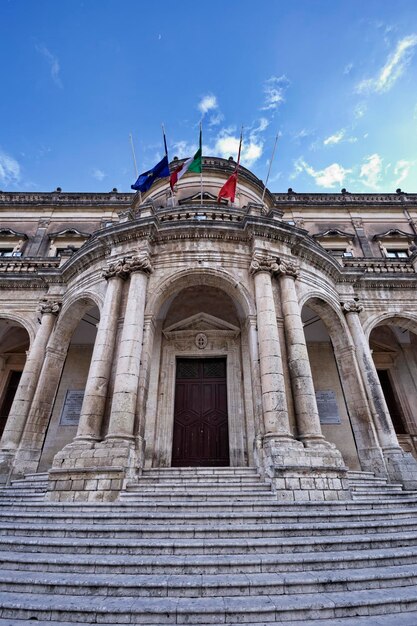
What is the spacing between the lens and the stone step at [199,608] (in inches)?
128

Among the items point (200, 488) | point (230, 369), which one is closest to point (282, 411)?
point (200, 488)

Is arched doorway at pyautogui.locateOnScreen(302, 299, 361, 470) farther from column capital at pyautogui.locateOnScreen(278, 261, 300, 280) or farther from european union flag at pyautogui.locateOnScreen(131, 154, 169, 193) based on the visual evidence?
european union flag at pyautogui.locateOnScreen(131, 154, 169, 193)

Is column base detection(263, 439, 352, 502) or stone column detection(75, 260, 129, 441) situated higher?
stone column detection(75, 260, 129, 441)

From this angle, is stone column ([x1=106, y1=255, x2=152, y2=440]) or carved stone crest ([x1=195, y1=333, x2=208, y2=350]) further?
carved stone crest ([x1=195, y1=333, x2=208, y2=350])

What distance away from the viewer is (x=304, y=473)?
22.9 feet

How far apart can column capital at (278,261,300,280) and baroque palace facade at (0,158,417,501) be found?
8 centimetres

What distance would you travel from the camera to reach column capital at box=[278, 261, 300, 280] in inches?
396

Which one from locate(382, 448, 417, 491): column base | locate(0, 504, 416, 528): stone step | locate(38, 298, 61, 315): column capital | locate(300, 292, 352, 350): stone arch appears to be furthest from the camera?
locate(38, 298, 61, 315): column capital

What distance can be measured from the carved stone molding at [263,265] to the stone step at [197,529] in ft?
22.0

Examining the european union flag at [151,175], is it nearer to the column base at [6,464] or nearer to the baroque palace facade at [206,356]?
the baroque palace facade at [206,356]

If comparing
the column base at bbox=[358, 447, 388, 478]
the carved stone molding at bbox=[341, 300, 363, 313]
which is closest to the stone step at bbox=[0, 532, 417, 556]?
the column base at bbox=[358, 447, 388, 478]

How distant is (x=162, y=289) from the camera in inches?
391

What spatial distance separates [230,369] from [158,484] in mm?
5729

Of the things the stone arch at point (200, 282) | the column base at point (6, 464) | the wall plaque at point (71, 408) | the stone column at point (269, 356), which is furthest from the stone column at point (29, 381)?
the stone column at point (269, 356)
